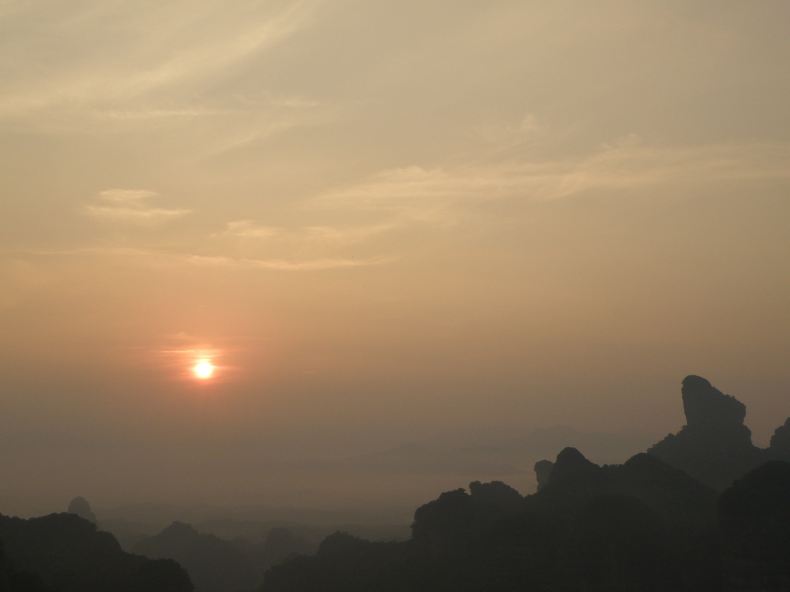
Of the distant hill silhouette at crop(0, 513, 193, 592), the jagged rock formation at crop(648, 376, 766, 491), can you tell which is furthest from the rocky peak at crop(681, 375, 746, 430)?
the distant hill silhouette at crop(0, 513, 193, 592)

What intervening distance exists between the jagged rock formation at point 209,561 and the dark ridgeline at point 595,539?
31333 millimetres

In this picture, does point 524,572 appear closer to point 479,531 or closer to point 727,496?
point 479,531

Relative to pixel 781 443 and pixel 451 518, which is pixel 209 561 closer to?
pixel 451 518

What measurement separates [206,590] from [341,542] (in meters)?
32.5

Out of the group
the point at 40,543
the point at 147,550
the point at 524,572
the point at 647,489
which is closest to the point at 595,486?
the point at 647,489

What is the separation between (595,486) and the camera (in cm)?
10244

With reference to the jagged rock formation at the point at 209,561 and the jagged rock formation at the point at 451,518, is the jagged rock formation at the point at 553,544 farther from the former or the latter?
the jagged rock formation at the point at 209,561

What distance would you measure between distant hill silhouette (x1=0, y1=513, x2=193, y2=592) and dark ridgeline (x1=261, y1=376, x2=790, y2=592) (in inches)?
1004

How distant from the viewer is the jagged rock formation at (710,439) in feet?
387

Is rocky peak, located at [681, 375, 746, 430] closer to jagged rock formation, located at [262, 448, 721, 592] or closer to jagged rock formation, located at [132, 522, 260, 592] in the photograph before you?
jagged rock formation, located at [262, 448, 721, 592]

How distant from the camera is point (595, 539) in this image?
83.1 meters

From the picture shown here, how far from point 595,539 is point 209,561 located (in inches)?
3183

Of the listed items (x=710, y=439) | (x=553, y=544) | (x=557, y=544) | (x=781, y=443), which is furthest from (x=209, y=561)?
(x=781, y=443)

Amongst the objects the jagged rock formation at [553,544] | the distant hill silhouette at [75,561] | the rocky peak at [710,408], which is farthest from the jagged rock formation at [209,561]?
the rocky peak at [710,408]
